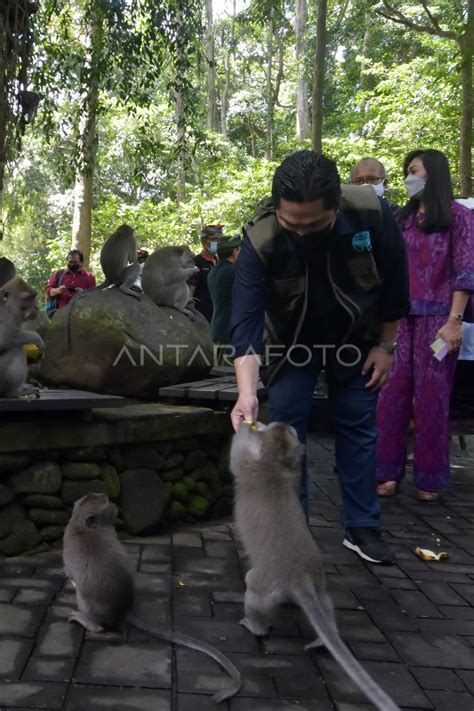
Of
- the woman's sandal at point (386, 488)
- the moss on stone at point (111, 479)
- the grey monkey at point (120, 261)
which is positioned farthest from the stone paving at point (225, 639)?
the grey monkey at point (120, 261)

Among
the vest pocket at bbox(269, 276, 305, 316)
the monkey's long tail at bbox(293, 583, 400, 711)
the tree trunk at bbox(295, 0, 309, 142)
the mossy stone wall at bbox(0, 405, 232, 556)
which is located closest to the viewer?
the monkey's long tail at bbox(293, 583, 400, 711)

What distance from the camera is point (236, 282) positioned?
3518 mm

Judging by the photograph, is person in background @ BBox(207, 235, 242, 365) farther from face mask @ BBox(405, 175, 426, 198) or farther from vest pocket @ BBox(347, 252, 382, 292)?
vest pocket @ BBox(347, 252, 382, 292)

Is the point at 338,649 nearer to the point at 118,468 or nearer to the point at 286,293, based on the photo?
the point at 286,293

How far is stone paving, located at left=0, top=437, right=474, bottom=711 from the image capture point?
2.54 metres

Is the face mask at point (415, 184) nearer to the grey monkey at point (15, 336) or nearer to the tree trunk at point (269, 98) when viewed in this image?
the grey monkey at point (15, 336)

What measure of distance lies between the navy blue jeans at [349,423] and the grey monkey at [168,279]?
7.37 ft

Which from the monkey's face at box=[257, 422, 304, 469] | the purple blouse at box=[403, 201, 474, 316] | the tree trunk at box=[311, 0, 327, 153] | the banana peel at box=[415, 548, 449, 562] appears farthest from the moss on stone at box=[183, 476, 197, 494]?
the tree trunk at box=[311, 0, 327, 153]

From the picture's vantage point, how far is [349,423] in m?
3.94

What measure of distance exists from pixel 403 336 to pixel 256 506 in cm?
269

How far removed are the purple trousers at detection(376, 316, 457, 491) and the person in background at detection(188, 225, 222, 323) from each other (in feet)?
12.4

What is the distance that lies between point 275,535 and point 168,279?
12.9 ft

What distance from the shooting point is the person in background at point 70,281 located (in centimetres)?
1052

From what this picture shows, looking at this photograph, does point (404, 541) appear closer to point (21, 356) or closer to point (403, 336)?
point (403, 336)
